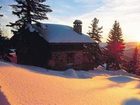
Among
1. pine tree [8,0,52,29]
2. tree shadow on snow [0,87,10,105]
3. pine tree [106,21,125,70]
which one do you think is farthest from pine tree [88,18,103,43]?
tree shadow on snow [0,87,10,105]

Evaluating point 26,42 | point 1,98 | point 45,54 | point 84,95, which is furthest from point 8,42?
point 1,98

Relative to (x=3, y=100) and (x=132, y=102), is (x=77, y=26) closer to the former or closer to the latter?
(x=132, y=102)

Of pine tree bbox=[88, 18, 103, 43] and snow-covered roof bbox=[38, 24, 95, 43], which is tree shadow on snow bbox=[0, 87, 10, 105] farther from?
pine tree bbox=[88, 18, 103, 43]

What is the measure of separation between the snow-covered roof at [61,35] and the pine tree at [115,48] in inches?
511

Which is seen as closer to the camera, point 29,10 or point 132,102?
point 132,102

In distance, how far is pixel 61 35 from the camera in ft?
92.0

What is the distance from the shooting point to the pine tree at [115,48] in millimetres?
42019

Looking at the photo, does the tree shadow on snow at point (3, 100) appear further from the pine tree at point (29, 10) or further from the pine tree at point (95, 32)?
the pine tree at point (95, 32)

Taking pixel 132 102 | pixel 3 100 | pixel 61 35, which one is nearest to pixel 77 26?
pixel 61 35

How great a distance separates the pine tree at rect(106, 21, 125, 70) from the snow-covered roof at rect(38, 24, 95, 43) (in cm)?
1298

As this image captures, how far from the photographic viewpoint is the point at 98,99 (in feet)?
31.8

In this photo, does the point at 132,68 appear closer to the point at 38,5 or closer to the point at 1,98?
the point at 38,5

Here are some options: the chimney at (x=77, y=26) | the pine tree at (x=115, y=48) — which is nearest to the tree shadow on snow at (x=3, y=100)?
the chimney at (x=77, y=26)

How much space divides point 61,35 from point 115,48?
20.6 metres
